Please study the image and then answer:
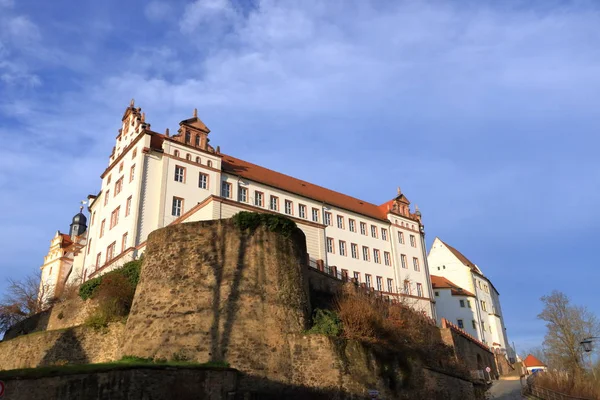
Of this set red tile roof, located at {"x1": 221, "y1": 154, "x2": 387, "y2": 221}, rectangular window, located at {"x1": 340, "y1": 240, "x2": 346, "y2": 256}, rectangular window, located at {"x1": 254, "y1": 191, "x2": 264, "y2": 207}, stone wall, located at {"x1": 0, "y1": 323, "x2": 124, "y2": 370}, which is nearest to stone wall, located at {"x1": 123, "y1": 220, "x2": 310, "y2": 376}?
stone wall, located at {"x1": 0, "y1": 323, "x2": 124, "y2": 370}

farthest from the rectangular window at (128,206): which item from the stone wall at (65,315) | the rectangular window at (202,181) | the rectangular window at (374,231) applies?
the rectangular window at (374,231)

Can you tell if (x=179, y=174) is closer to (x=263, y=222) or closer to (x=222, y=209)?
(x=222, y=209)

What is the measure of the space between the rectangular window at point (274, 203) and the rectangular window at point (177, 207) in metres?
9.21

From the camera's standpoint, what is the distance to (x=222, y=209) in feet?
125

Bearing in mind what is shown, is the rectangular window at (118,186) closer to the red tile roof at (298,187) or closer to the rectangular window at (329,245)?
the red tile roof at (298,187)

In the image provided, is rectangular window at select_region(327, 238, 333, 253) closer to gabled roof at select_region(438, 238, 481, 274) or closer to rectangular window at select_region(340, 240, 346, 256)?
A: rectangular window at select_region(340, 240, 346, 256)

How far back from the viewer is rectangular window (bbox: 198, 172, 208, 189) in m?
43.1

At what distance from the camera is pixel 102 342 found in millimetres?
26125

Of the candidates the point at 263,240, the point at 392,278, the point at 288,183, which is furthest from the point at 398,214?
the point at 263,240

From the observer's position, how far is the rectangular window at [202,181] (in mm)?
43072

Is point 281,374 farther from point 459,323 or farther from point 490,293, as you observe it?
point 490,293

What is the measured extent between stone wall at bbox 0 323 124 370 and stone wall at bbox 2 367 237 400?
7.12m

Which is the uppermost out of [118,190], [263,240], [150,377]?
[118,190]

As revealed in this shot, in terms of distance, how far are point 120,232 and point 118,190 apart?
15.9 ft
